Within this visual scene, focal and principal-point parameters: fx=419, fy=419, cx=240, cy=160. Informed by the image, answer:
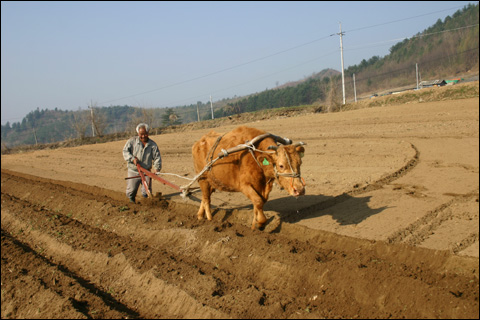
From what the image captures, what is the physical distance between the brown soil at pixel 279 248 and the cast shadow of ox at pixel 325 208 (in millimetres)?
38

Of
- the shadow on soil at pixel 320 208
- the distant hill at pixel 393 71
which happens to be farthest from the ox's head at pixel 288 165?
the distant hill at pixel 393 71

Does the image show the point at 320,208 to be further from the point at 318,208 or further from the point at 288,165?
the point at 288,165

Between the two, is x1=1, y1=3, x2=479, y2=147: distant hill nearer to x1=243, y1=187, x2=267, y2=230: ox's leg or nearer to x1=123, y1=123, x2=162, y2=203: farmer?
x1=243, y1=187, x2=267, y2=230: ox's leg

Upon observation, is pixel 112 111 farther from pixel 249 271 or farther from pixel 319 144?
pixel 249 271

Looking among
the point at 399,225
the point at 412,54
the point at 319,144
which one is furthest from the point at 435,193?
the point at 319,144

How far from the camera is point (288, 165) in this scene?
23.0ft

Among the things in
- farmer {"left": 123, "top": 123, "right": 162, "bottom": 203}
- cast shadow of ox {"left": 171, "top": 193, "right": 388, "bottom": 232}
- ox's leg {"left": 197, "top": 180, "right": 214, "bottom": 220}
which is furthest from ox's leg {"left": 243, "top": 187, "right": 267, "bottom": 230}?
farmer {"left": 123, "top": 123, "right": 162, "bottom": 203}

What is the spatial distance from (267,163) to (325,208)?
249 centimetres

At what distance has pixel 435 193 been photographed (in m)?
8.72

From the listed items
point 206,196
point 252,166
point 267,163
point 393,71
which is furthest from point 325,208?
point 393,71

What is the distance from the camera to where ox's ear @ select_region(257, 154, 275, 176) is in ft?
23.9

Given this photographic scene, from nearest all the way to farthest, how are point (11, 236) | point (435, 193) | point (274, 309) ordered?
point (274, 309)
point (435, 193)
point (11, 236)

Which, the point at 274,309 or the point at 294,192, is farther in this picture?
the point at 294,192

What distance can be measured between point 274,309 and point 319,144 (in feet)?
41.9
